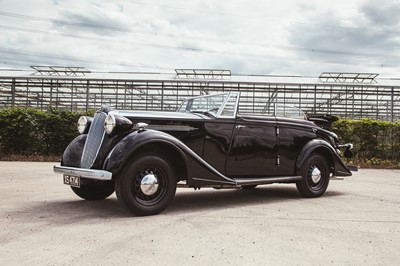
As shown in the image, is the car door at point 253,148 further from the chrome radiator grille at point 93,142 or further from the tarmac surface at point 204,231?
the chrome radiator grille at point 93,142

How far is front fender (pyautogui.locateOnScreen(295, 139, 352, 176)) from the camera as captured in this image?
646 centimetres

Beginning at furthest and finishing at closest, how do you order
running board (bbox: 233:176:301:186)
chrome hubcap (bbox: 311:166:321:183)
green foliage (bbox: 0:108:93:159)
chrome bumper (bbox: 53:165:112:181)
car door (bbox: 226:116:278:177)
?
green foliage (bbox: 0:108:93:159)
chrome hubcap (bbox: 311:166:321:183)
car door (bbox: 226:116:278:177)
running board (bbox: 233:176:301:186)
chrome bumper (bbox: 53:165:112:181)

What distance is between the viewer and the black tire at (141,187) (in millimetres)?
4609

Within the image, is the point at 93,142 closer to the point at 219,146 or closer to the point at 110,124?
the point at 110,124

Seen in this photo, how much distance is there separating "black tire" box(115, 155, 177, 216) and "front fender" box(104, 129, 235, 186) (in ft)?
0.44

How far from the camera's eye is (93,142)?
512cm

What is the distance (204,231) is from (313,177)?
3.16 meters

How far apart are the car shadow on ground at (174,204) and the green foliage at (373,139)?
7852 millimetres

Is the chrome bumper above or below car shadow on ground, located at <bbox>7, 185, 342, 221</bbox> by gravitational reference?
above

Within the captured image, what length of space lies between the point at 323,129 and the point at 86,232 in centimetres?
471

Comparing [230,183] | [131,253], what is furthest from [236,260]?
[230,183]

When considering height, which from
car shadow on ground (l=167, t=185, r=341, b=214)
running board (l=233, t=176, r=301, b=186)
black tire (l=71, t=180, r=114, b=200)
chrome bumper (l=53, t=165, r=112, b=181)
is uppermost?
chrome bumper (l=53, t=165, r=112, b=181)

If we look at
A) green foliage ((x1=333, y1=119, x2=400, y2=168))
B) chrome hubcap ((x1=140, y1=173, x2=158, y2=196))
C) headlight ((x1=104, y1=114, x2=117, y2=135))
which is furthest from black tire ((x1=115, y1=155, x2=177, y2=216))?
green foliage ((x1=333, y1=119, x2=400, y2=168))

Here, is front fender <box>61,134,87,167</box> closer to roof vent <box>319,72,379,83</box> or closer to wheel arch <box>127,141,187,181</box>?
wheel arch <box>127,141,187,181</box>
